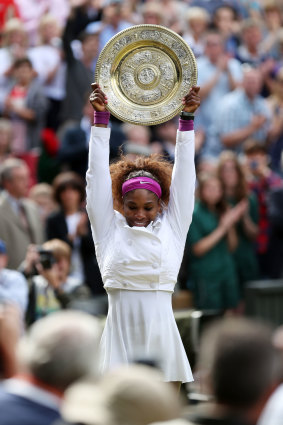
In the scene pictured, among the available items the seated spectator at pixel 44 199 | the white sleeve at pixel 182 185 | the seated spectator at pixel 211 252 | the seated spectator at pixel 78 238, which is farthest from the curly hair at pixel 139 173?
the seated spectator at pixel 44 199

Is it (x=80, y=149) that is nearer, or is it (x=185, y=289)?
(x=185, y=289)

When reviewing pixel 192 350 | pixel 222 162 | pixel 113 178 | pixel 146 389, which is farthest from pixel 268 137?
pixel 146 389

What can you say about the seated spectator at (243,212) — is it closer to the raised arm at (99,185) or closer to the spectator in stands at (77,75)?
the spectator in stands at (77,75)

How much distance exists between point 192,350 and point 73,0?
7457 mm

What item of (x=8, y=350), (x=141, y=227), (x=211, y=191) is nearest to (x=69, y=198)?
(x=211, y=191)

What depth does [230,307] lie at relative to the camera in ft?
36.3

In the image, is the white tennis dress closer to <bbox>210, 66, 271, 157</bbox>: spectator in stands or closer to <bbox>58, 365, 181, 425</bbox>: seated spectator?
<bbox>58, 365, 181, 425</bbox>: seated spectator

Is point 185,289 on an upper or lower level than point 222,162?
lower

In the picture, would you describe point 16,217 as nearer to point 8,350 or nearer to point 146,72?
point 146,72

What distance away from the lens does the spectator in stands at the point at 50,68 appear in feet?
45.0

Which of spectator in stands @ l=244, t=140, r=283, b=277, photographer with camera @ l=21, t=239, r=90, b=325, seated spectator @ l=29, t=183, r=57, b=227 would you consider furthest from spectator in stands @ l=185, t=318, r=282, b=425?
seated spectator @ l=29, t=183, r=57, b=227

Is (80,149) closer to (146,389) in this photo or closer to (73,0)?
(73,0)

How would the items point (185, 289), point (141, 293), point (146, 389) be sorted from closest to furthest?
point (146, 389) < point (141, 293) < point (185, 289)

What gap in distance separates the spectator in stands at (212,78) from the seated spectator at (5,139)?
2387mm
